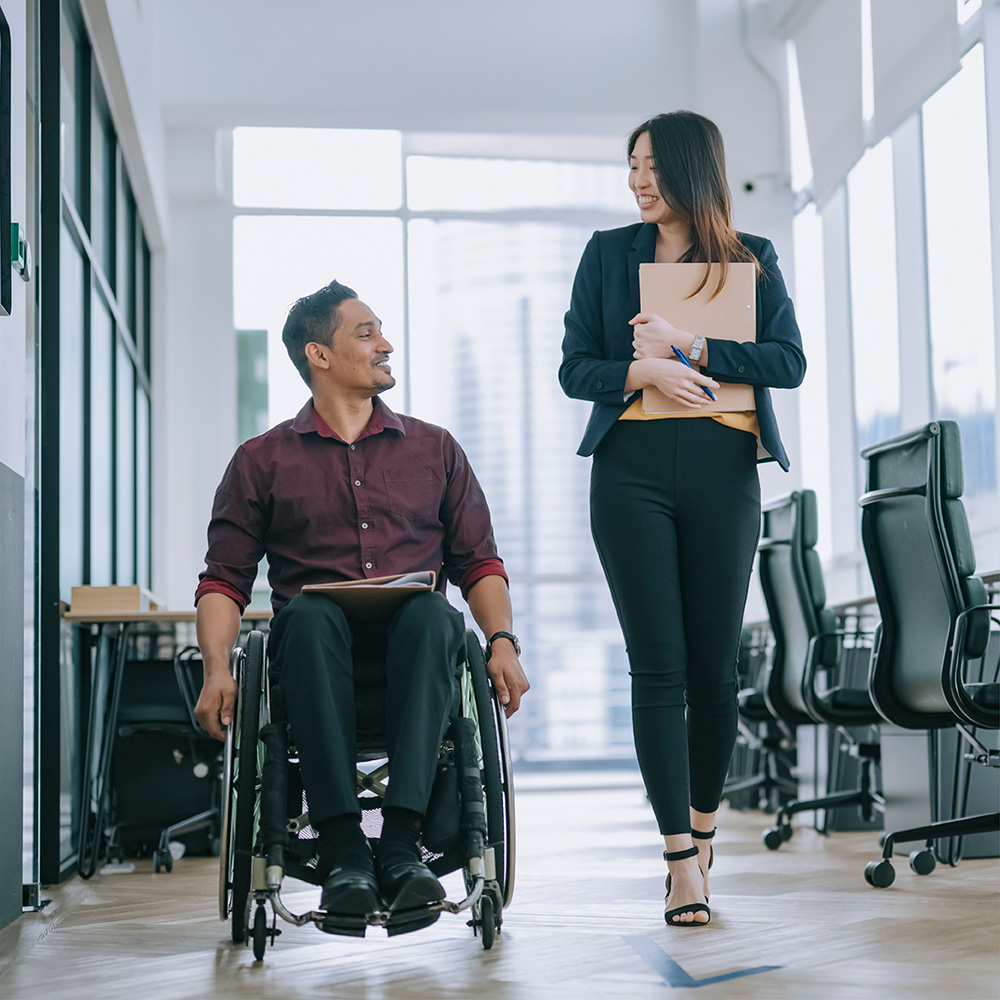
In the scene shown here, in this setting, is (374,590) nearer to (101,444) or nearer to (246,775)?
(246,775)

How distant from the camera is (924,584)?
2939mm

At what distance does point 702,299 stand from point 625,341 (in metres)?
0.16

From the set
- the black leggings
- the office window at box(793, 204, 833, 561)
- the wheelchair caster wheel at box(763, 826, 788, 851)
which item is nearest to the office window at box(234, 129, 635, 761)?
the office window at box(793, 204, 833, 561)

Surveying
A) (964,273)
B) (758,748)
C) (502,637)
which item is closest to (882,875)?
(502,637)

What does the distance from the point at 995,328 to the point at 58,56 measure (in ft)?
11.5

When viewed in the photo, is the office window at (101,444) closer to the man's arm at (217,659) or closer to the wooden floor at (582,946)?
the wooden floor at (582,946)

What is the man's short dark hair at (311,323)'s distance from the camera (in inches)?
94.7

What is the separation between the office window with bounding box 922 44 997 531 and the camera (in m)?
5.11

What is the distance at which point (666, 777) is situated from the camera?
2172 mm

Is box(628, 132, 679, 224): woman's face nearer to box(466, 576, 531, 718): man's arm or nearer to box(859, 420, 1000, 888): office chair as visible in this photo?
box(466, 576, 531, 718): man's arm

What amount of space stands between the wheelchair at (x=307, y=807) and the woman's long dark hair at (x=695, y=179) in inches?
34.7

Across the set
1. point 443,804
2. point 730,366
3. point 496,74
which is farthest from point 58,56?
point 496,74

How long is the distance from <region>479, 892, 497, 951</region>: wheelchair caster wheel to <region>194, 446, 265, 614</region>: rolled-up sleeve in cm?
66

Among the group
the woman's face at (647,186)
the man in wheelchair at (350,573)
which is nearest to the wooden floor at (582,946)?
the man in wheelchair at (350,573)
